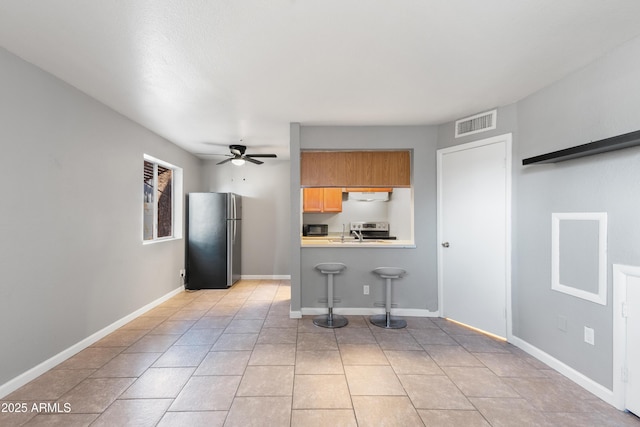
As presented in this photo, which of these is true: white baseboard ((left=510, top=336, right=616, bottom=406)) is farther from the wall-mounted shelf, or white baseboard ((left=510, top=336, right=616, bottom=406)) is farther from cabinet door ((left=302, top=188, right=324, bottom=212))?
cabinet door ((left=302, top=188, right=324, bottom=212))

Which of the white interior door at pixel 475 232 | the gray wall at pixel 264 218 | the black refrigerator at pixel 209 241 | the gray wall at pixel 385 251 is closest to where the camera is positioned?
the white interior door at pixel 475 232

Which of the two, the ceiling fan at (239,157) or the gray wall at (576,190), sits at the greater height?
the ceiling fan at (239,157)

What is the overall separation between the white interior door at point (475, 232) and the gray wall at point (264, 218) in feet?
10.9

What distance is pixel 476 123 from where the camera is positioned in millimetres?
3482

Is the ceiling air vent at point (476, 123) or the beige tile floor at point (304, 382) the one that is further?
the ceiling air vent at point (476, 123)

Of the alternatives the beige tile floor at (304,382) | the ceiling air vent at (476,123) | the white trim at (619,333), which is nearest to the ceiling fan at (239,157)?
the beige tile floor at (304,382)

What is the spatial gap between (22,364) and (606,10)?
4.67 m

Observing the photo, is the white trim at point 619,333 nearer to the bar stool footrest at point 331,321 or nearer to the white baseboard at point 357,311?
the white baseboard at point 357,311

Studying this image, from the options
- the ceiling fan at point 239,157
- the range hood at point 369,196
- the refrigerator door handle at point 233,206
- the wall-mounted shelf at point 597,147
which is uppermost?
the ceiling fan at point 239,157

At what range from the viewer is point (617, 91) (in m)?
2.14

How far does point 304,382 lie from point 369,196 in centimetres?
403

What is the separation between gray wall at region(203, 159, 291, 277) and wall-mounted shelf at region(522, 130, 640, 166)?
15.0 ft

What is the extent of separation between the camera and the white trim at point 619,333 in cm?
205

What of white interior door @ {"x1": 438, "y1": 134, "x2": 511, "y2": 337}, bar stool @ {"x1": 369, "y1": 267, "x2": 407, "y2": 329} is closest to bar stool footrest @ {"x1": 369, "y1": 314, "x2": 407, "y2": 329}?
bar stool @ {"x1": 369, "y1": 267, "x2": 407, "y2": 329}
